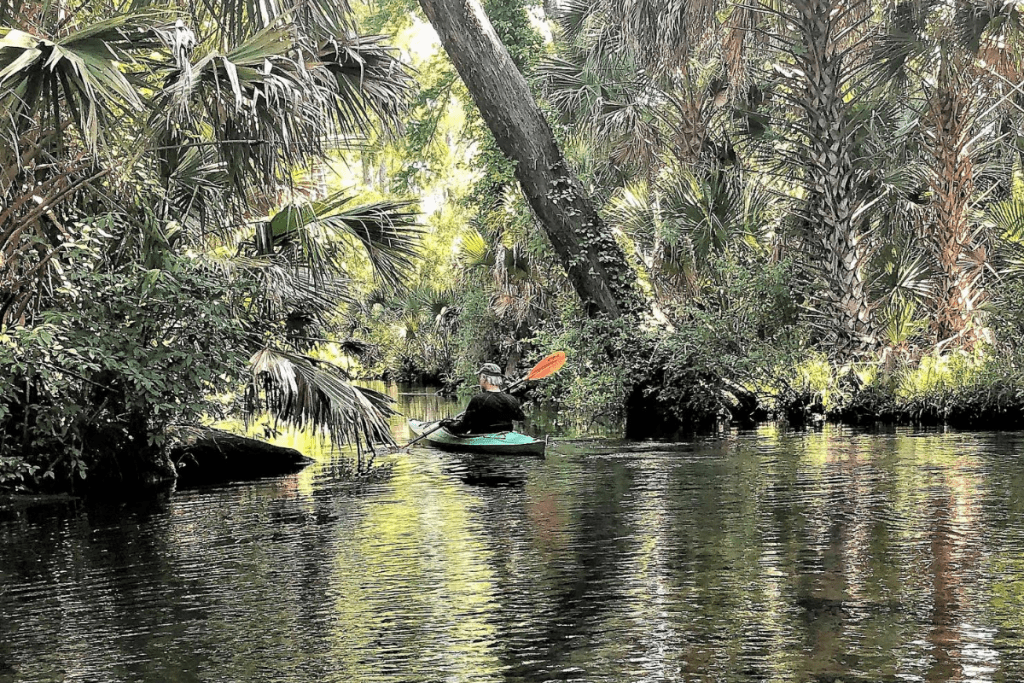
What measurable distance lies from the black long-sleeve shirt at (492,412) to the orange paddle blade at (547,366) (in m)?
1.05

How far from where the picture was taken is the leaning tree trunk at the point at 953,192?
17953 millimetres

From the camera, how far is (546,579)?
7785 millimetres

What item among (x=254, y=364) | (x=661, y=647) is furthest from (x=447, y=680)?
(x=254, y=364)

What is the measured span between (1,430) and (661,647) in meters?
8.11

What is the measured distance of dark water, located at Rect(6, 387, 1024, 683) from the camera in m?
5.87

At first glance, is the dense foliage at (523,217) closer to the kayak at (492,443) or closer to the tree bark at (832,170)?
the tree bark at (832,170)

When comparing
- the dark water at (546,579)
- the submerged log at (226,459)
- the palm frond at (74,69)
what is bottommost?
the dark water at (546,579)

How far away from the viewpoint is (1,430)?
11.8 metres

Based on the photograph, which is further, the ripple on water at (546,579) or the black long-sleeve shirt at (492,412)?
the black long-sleeve shirt at (492,412)

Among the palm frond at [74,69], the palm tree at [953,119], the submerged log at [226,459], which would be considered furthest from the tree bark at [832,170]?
the palm frond at [74,69]

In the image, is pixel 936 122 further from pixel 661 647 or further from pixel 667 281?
pixel 661 647

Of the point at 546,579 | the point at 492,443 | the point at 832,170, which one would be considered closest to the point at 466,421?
the point at 492,443

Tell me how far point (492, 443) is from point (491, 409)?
1.80ft

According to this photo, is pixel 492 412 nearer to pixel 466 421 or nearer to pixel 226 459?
pixel 466 421
